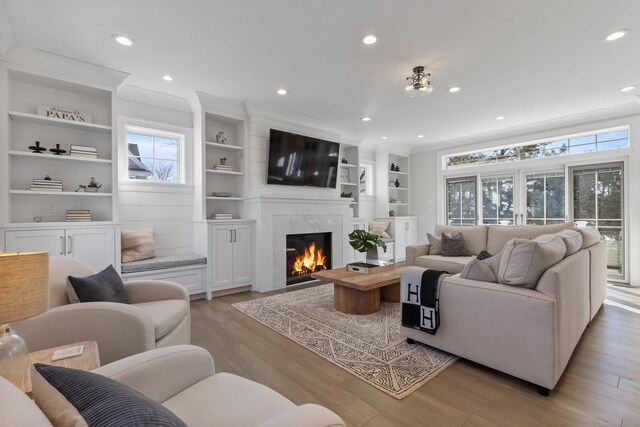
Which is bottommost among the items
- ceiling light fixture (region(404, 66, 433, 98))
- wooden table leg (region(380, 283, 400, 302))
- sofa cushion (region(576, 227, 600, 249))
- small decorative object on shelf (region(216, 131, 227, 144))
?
wooden table leg (region(380, 283, 400, 302))

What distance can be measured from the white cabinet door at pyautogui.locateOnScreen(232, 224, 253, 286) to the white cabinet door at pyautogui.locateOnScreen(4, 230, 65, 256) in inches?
73.0

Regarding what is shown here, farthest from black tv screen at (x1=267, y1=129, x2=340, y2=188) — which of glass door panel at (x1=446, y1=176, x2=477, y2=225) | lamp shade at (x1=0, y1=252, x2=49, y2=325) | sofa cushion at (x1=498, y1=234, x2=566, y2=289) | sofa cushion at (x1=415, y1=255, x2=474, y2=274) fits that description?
lamp shade at (x1=0, y1=252, x2=49, y2=325)

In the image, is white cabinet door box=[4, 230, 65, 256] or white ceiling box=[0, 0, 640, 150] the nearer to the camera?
white ceiling box=[0, 0, 640, 150]

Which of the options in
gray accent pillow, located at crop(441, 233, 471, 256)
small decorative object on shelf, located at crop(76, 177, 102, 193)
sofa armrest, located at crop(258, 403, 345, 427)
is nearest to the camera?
sofa armrest, located at crop(258, 403, 345, 427)

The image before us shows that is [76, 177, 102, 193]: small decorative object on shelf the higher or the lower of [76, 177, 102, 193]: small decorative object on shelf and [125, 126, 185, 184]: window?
the lower

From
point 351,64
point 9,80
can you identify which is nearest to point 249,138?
point 351,64

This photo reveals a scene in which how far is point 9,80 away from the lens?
3.02m

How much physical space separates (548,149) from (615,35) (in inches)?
123

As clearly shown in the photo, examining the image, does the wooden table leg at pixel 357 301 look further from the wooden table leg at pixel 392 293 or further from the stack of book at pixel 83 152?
the stack of book at pixel 83 152

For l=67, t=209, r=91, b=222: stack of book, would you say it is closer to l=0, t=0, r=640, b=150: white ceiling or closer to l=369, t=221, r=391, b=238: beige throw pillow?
l=0, t=0, r=640, b=150: white ceiling

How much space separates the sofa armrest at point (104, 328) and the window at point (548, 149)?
646 cm

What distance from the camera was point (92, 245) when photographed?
3.20 m

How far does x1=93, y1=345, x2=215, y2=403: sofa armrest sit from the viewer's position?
1.04 metres

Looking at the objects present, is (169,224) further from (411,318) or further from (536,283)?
(536,283)
